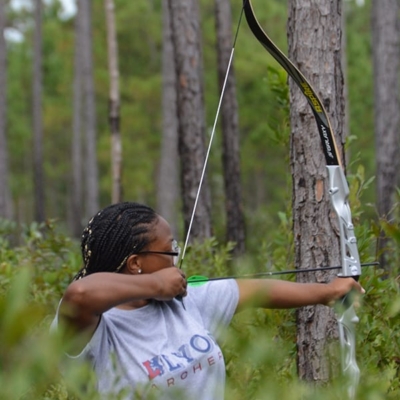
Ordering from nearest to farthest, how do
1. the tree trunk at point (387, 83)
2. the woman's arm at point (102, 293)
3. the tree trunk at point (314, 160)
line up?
the woman's arm at point (102, 293) < the tree trunk at point (314, 160) < the tree trunk at point (387, 83)

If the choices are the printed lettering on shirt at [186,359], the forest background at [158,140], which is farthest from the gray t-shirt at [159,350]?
the forest background at [158,140]

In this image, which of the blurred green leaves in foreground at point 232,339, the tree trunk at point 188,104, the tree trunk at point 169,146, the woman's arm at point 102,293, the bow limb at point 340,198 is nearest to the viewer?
the blurred green leaves in foreground at point 232,339

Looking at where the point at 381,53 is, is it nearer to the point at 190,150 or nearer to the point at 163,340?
the point at 190,150

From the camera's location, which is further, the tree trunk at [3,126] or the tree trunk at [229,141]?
the tree trunk at [3,126]

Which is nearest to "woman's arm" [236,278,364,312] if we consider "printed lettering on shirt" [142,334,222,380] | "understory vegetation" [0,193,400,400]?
"understory vegetation" [0,193,400,400]

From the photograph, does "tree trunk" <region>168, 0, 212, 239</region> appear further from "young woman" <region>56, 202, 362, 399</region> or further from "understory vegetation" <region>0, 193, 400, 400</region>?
"young woman" <region>56, 202, 362, 399</region>

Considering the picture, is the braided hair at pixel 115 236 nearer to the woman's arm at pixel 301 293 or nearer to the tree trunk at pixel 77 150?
the woman's arm at pixel 301 293

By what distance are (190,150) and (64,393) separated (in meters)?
6.94

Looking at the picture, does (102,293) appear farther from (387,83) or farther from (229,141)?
(387,83)

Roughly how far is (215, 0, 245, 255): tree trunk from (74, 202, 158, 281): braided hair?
8868mm

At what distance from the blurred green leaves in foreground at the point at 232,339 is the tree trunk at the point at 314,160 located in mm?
145

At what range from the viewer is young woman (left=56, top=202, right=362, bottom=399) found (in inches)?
106

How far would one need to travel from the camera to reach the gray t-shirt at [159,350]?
276 cm

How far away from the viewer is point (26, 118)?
4219 cm
